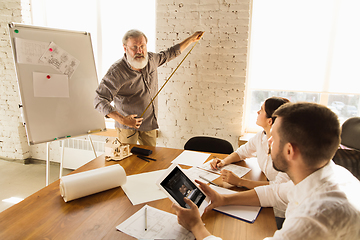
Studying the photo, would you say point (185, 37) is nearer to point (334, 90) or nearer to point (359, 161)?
point (334, 90)

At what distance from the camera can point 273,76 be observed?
9.51 feet

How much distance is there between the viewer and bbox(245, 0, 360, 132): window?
2.64 metres

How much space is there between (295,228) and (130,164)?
1217 millimetres

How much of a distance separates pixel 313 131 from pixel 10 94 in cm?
410

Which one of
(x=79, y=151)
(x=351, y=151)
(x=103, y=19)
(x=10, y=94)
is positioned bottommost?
(x=79, y=151)

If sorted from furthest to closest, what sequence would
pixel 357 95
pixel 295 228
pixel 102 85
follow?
pixel 357 95 → pixel 102 85 → pixel 295 228

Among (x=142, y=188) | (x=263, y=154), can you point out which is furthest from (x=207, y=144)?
(x=142, y=188)

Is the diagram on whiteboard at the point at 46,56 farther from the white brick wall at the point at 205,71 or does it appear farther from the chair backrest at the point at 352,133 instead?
the chair backrest at the point at 352,133

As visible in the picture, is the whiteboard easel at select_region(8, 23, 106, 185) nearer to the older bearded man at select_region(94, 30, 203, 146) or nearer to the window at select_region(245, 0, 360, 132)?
the older bearded man at select_region(94, 30, 203, 146)

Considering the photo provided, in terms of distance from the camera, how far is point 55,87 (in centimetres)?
227

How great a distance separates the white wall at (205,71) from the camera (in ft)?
8.93

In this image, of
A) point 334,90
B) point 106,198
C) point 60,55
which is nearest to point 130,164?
point 106,198

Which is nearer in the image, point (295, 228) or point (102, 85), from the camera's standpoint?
point (295, 228)

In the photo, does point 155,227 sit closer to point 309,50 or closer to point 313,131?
point 313,131
